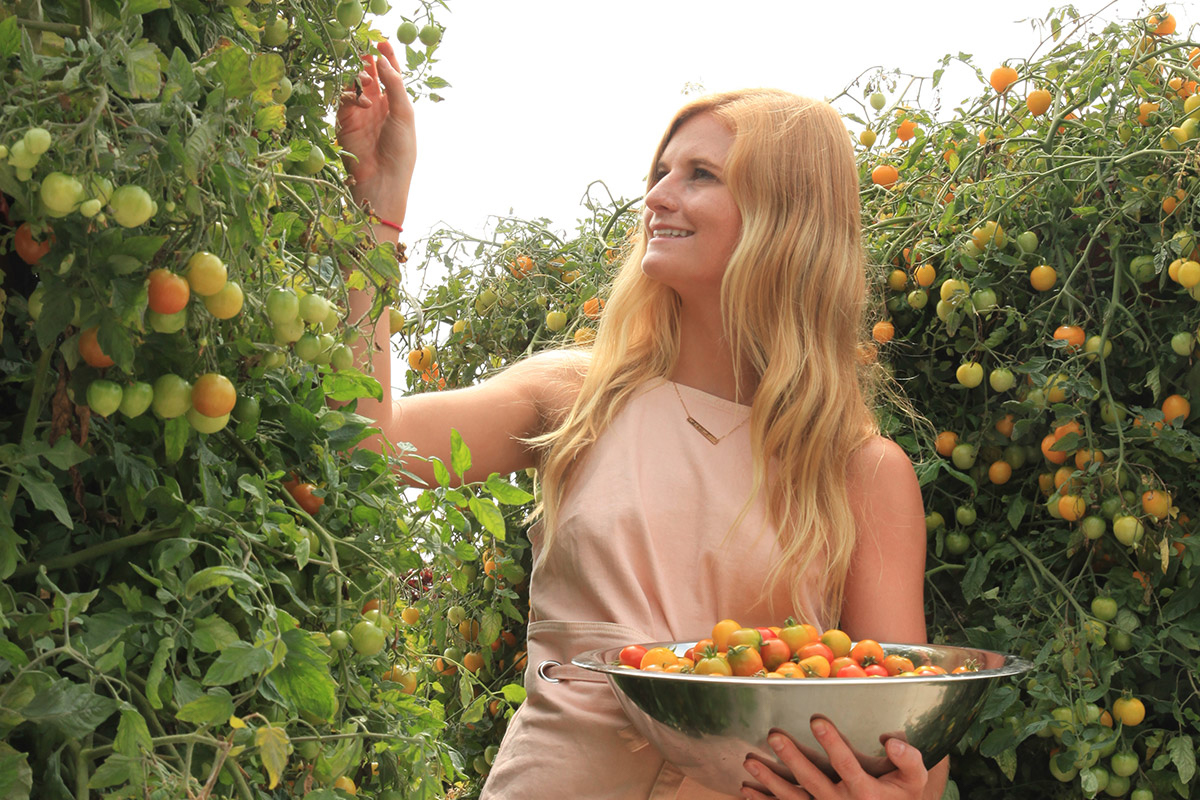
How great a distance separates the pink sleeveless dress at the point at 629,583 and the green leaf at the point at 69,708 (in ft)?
2.67

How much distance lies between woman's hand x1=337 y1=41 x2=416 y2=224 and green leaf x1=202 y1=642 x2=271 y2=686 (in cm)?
61

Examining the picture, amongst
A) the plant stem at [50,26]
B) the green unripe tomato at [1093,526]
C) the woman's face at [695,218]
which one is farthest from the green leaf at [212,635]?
the green unripe tomato at [1093,526]

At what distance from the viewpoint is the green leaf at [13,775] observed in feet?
1.63

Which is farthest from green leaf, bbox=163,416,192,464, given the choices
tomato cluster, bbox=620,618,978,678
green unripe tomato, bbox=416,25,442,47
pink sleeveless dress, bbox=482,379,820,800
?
pink sleeveless dress, bbox=482,379,820,800

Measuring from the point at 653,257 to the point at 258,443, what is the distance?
2.68 feet

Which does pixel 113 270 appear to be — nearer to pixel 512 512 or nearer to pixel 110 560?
pixel 110 560

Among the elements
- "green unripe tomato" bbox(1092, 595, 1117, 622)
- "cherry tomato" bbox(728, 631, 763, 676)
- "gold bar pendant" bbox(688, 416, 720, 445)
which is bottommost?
"green unripe tomato" bbox(1092, 595, 1117, 622)

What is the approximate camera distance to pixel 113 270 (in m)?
0.51

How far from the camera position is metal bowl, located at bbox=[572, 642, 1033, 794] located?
0.98 m

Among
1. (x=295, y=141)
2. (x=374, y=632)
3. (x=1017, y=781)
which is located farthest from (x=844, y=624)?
(x=295, y=141)

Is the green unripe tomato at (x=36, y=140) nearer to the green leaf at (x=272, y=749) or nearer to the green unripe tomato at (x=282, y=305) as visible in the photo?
the green unripe tomato at (x=282, y=305)

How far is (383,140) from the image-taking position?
3.51ft

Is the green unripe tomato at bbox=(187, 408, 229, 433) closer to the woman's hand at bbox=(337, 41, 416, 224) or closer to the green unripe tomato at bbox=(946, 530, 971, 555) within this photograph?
the woman's hand at bbox=(337, 41, 416, 224)

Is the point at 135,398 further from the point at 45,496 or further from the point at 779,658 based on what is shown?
the point at 779,658
